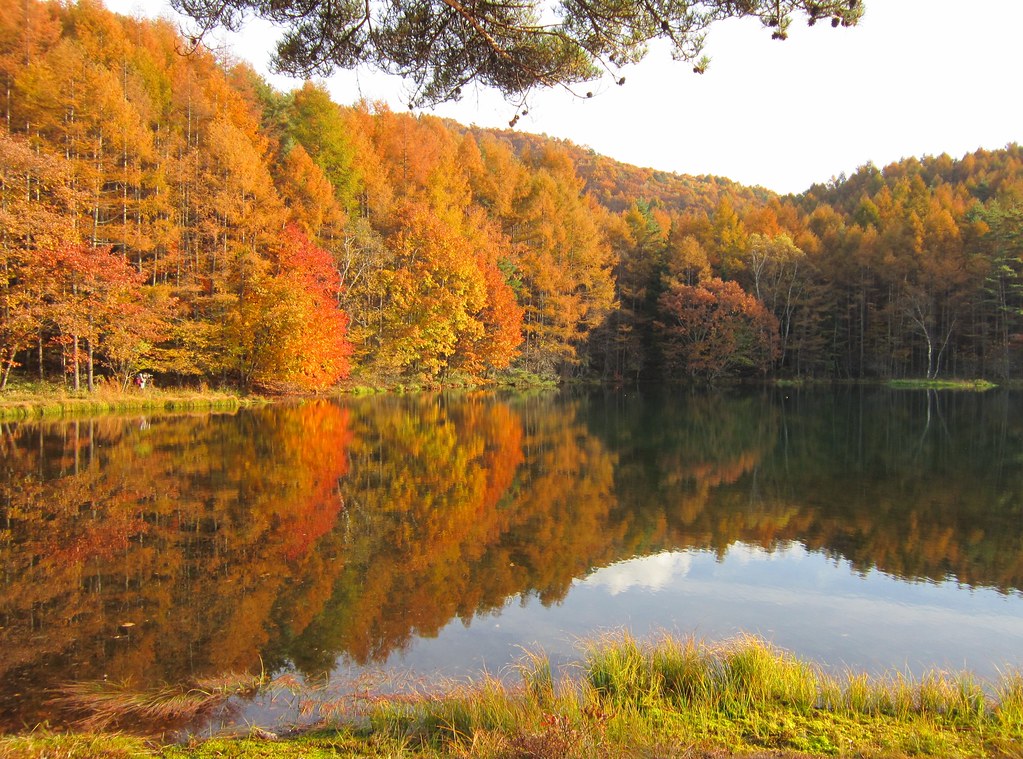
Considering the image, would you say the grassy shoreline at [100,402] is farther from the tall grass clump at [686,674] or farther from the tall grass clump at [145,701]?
the tall grass clump at [686,674]

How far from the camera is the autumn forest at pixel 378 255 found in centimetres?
2530

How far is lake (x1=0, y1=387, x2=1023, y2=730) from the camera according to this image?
5.50 metres

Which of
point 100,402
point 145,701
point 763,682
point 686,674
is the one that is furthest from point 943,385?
point 145,701

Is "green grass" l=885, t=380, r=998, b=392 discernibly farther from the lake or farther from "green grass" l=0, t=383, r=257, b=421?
"green grass" l=0, t=383, r=257, b=421

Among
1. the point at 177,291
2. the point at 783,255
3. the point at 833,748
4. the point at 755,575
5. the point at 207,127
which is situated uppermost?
the point at 207,127

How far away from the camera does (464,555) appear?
26.9 feet

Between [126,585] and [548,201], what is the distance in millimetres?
44869

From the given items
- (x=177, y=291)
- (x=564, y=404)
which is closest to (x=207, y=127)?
(x=177, y=291)

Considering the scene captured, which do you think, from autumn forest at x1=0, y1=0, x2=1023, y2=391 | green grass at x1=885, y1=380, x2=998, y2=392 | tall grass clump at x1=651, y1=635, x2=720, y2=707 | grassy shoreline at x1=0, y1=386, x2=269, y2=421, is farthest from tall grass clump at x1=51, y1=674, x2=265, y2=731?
green grass at x1=885, y1=380, x2=998, y2=392

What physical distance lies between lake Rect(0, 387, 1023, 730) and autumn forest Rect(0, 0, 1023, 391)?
18.7 feet

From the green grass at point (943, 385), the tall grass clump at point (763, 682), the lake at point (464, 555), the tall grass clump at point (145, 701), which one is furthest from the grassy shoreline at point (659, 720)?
the green grass at point (943, 385)

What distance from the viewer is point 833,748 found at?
3.53m

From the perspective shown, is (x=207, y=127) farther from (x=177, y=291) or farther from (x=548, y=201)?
(x=548, y=201)

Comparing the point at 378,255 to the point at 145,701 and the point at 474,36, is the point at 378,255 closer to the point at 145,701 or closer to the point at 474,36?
the point at 474,36
